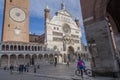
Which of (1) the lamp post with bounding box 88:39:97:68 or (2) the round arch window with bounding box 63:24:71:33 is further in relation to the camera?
(2) the round arch window with bounding box 63:24:71:33

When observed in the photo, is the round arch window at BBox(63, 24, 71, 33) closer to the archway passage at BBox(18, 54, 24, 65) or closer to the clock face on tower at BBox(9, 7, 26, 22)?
the clock face on tower at BBox(9, 7, 26, 22)

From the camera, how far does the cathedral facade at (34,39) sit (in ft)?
122

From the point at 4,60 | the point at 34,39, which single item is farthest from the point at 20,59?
the point at 34,39

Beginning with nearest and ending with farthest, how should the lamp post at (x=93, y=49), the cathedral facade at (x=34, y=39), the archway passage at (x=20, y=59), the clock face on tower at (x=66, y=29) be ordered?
the lamp post at (x=93, y=49) → the cathedral facade at (x=34, y=39) → the archway passage at (x=20, y=59) → the clock face on tower at (x=66, y=29)

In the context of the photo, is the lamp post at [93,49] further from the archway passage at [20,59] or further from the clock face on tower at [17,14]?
the clock face on tower at [17,14]

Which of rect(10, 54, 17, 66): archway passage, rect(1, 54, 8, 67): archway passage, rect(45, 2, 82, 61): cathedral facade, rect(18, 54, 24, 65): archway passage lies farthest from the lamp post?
rect(45, 2, 82, 61): cathedral facade

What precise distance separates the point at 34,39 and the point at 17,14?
15.0m

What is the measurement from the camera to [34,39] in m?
55.1

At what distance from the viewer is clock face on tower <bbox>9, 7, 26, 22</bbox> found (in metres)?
→ 41.7

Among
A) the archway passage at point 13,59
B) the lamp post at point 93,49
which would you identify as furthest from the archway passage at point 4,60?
the lamp post at point 93,49

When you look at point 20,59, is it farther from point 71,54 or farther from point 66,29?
point 66,29

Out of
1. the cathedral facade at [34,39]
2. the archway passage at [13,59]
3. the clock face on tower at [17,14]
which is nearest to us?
the archway passage at [13,59]

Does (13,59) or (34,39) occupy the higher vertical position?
(34,39)

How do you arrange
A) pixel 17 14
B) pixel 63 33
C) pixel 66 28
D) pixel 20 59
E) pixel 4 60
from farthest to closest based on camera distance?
pixel 66 28, pixel 63 33, pixel 17 14, pixel 20 59, pixel 4 60
